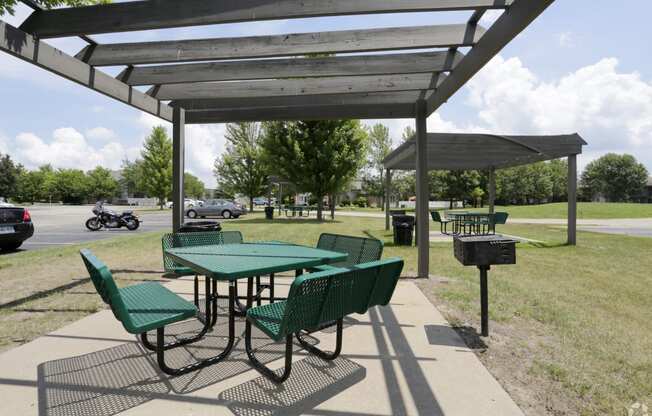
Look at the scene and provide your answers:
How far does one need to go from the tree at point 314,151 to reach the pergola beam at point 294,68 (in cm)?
1537

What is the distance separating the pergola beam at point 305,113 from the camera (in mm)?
6488

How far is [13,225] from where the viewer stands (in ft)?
29.9

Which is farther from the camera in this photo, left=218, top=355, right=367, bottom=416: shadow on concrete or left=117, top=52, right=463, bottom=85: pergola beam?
left=117, top=52, right=463, bottom=85: pergola beam

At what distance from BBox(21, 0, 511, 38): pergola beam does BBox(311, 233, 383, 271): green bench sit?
2.49 metres

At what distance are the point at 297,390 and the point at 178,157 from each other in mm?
5380

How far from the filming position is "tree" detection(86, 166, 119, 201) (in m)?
70.4

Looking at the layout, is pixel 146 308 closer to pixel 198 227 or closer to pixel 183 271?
pixel 183 271

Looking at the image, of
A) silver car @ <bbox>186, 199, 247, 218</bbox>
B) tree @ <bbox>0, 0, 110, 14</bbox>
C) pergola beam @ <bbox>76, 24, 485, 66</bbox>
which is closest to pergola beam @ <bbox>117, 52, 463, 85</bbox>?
pergola beam @ <bbox>76, 24, 485, 66</bbox>

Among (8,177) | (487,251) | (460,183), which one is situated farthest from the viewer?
(8,177)

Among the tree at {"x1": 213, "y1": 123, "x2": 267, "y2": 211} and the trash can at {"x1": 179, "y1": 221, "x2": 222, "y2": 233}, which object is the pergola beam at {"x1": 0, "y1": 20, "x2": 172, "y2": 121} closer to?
the trash can at {"x1": 179, "y1": 221, "x2": 222, "y2": 233}

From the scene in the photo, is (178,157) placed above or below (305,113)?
below

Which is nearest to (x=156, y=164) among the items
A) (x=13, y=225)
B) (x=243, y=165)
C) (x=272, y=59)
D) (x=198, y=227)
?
(x=243, y=165)

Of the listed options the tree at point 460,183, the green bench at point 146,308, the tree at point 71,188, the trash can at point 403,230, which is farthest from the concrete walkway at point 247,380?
the tree at point 71,188

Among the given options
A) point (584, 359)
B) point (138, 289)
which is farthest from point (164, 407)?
point (584, 359)
